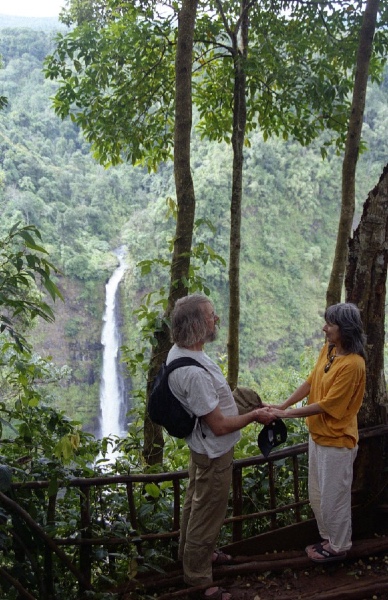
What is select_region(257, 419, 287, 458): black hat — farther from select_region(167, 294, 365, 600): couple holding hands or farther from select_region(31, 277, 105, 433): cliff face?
select_region(31, 277, 105, 433): cliff face

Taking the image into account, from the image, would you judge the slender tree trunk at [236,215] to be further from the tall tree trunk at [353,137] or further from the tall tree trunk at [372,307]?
the tall tree trunk at [372,307]

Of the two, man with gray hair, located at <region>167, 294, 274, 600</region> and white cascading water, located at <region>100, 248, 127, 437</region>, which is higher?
man with gray hair, located at <region>167, 294, 274, 600</region>

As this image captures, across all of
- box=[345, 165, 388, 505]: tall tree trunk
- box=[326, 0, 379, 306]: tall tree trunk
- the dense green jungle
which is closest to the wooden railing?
box=[345, 165, 388, 505]: tall tree trunk

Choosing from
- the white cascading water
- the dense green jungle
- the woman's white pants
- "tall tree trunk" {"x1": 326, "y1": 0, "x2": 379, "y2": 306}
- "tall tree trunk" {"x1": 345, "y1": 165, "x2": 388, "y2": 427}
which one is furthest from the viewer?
the dense green jungle

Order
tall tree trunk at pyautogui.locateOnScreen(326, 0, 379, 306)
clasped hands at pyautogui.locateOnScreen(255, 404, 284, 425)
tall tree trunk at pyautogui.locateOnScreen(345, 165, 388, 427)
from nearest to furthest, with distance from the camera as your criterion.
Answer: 1. clasped hands at pyautogui.locateOnScreen(255, 404, 284, 425)
2. tall tree trunk at pyautogui.locateOnScreen(345, 165, 388, 427)
3. tall tree trunk at pyautogui.locateOnScreen(326, 0, 379, 306)

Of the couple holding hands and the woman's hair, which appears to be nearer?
the couple holding hands

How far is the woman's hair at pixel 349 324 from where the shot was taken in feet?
7.84

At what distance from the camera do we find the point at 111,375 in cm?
2317

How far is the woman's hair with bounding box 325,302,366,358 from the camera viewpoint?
2391 millimetres

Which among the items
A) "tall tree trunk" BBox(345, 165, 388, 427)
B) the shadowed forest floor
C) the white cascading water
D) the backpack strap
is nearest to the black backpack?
the backpack strap

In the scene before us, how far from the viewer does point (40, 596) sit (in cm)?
218

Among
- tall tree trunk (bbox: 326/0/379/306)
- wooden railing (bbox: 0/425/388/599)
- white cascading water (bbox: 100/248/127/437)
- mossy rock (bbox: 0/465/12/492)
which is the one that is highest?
tall tree trunk (bbox: 326/0/379/306)

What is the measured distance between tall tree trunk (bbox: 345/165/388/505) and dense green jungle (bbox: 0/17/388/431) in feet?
62.7

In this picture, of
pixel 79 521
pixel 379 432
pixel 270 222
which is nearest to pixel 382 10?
pixel 379 432
